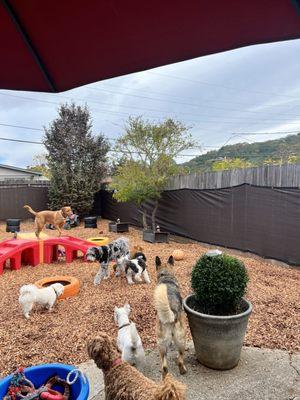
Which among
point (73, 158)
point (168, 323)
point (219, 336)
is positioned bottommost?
point (219, 336)

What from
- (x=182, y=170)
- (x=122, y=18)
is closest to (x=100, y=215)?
(x=182, y=170)

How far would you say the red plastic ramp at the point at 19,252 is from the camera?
692 cm

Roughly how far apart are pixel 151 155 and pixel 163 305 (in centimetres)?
884

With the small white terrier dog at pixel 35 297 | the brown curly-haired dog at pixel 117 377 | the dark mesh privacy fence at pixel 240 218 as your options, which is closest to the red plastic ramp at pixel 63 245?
the small white terrier dog at pixel 35 297

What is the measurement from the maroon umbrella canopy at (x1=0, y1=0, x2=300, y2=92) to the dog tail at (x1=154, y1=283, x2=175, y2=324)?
181 centimetres

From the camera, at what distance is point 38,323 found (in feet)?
14.1

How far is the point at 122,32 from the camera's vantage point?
147 cm

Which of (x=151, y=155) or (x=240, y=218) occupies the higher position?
(x=151, y=155)

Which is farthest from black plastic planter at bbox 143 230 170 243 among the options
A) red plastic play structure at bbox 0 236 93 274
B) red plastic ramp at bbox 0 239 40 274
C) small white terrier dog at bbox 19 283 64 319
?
small white terrier dog at bbox 19 283 64 319

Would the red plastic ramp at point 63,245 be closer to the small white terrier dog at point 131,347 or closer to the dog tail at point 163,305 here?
the small white terrier dog at point 131,347

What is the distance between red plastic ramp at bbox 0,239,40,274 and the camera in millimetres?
6922

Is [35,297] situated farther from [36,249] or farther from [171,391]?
[171,391]

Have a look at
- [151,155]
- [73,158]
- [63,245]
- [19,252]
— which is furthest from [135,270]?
[73,158]

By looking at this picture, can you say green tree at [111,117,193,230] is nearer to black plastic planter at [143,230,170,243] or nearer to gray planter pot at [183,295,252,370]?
black plastic planter at [143,230,170,243]
